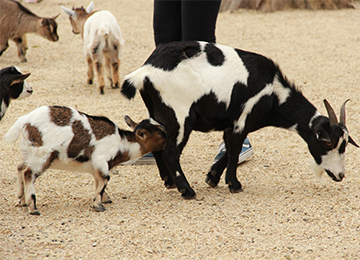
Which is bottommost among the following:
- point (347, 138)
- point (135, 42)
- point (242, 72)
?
point (135, 42)

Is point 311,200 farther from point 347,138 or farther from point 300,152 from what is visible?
point 300,152

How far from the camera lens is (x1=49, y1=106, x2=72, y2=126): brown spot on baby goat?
3.81 m

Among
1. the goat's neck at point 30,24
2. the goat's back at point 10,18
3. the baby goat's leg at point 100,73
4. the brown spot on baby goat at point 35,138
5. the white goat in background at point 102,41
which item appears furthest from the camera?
the goat's neck at point 30,24

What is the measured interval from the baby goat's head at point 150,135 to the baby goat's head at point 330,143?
1.41 m

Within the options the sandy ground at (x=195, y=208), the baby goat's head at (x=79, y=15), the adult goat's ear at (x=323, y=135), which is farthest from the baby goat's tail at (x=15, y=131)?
the baby goat's head at (x=79, y=15)

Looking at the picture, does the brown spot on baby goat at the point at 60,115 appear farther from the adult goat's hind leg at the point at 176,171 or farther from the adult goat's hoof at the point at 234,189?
the adult goat's hoof at the point at 234,189

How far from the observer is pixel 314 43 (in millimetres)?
10680

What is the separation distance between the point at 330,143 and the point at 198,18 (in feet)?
5.63

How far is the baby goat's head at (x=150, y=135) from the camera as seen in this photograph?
4.09 metres

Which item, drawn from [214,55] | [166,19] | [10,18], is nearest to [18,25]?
[10,18]

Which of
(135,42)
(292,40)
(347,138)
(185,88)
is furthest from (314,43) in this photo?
(185,88)

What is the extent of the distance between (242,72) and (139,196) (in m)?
1.47

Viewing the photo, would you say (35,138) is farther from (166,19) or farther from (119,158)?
(166,19)

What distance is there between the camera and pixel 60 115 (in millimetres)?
3854
